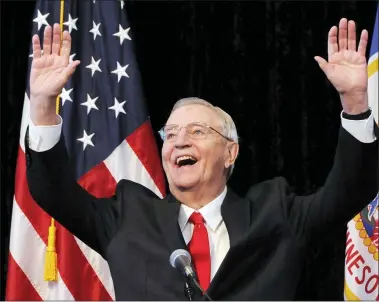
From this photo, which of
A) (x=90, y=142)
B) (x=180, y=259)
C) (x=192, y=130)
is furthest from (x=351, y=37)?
(x=90, y=142)

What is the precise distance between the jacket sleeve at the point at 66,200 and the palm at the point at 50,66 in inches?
5.7

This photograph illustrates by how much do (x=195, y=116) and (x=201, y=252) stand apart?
1.40 ft

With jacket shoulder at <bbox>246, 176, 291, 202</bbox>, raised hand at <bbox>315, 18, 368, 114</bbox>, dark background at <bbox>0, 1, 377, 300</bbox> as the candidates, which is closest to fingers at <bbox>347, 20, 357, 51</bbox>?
raised hand at <bbox>315, 18, 368, 114</bbox>

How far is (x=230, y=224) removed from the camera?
193cm

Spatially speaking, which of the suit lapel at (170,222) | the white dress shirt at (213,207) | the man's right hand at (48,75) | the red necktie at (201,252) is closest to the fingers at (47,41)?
the man's right hand at (48,75)

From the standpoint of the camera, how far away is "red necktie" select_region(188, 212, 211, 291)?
1.86 metres

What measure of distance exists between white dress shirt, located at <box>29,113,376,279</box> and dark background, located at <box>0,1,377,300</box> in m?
1.63

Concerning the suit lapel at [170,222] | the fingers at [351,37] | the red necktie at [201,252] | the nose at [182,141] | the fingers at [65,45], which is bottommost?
the red necktie at [201,252]

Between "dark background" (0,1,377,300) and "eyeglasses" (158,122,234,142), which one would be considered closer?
"eyeglasses" (158,122,234,142)

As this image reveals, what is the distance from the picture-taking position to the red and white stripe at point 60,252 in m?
3.01

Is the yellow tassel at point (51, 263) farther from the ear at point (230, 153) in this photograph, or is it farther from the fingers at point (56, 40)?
the fingers at point (56, 40)

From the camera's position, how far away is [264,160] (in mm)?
3693

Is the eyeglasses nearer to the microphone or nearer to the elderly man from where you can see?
the elderly man

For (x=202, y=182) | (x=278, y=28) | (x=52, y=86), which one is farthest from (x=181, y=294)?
(x=278, y=28)
